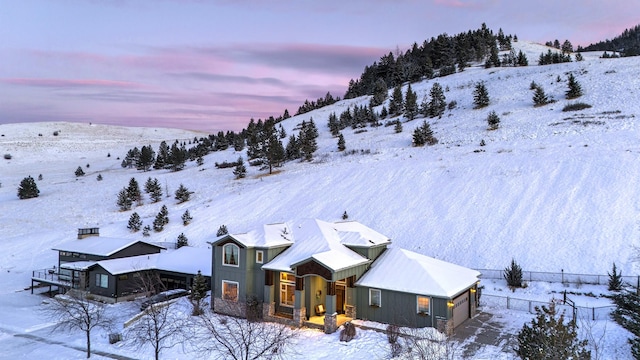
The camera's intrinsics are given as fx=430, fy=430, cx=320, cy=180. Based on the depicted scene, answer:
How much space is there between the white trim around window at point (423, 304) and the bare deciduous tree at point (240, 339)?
686cm

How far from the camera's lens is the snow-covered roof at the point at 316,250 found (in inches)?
960

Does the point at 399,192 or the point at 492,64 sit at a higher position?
the point at 492,64

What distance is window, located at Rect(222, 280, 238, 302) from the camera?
2727cm

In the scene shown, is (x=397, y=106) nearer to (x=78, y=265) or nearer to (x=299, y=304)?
(x=78, y=265)

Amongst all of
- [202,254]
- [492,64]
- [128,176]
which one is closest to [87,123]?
[128,176]

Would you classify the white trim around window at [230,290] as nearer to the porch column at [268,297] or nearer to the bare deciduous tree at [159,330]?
the porch column at [268,297]

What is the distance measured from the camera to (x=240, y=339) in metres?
21.4

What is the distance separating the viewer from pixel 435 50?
12088cm

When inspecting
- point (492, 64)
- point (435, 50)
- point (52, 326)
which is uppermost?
point (435, 50)

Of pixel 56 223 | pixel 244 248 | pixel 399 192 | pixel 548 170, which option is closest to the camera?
pixel 244 248

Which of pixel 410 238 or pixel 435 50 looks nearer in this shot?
pixel 410 238

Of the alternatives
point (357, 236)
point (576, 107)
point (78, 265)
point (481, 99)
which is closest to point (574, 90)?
point (576, 107)

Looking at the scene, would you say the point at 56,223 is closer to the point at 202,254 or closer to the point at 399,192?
the point at 202,254

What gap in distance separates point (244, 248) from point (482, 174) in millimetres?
29243
